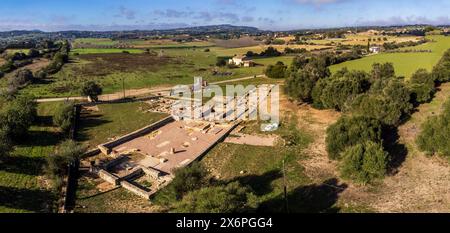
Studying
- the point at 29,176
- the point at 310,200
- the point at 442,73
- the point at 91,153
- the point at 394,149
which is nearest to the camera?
the point at 310,200

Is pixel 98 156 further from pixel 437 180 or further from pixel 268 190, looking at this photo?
pixel 437 180

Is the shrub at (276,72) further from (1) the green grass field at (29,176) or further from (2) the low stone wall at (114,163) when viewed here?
(2) the low stone wall at (114,163)

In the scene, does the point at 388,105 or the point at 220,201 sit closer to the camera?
the point at 220,201

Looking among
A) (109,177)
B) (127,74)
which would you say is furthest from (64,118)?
(127,74)

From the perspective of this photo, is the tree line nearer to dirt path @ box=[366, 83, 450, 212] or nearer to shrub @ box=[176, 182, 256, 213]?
dirt path @ box=[366, 83, 450, 212]

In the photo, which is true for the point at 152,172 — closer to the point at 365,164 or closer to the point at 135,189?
the point at 135,189
